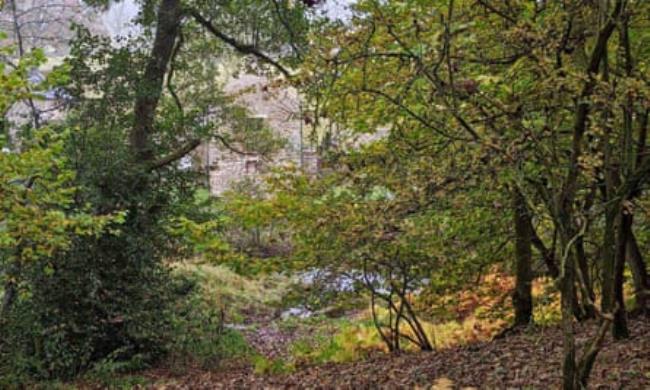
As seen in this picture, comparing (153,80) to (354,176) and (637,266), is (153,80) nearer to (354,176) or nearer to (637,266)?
(354,176)

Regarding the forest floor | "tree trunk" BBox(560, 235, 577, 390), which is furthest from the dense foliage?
the forest floor

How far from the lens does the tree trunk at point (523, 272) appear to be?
5.20 m

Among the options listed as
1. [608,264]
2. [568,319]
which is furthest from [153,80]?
[568,319]

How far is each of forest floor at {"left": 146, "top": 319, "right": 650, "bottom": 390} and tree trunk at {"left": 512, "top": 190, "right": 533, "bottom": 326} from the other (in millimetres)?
194

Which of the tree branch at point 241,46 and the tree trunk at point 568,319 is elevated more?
the tree branch at point 241,46

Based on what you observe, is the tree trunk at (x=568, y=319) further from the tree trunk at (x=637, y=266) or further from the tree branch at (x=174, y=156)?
the tree branch at (x=174, y=156)

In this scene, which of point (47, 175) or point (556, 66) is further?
point (47, 175)

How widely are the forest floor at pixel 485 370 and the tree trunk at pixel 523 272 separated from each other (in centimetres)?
19

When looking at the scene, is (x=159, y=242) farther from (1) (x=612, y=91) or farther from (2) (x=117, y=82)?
(1) (x=612, y=91)

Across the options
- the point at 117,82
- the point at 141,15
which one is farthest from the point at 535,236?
the point at 141,15

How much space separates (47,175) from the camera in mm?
4594

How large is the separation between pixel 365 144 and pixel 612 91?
275 centimetres

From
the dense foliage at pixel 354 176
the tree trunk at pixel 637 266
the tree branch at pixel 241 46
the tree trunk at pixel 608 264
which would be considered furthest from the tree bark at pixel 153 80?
the tree trunk at pixel 608 264

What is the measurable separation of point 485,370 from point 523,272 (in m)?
1.55
